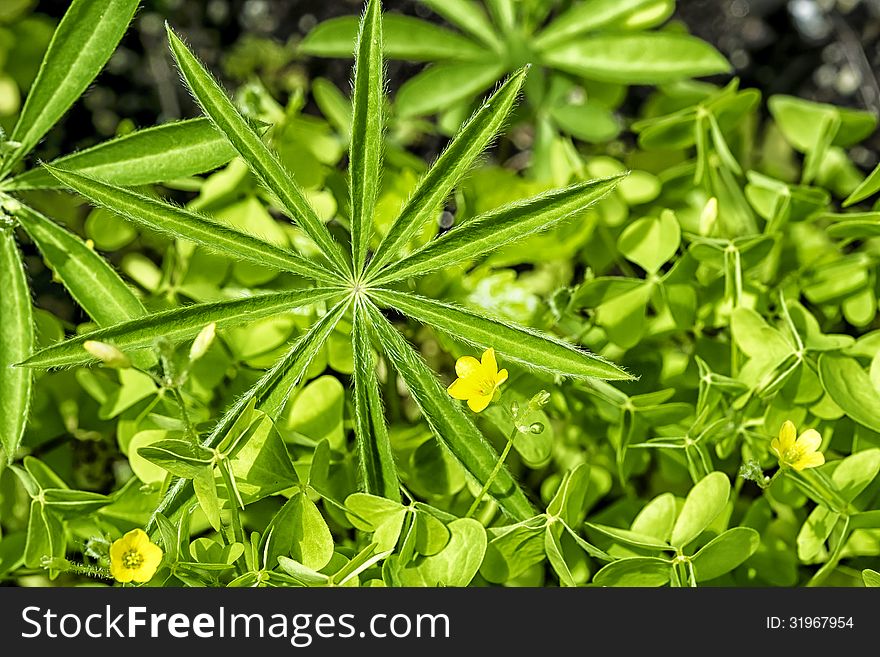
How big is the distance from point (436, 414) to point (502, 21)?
1.07 meters

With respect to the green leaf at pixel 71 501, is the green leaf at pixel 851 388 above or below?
above

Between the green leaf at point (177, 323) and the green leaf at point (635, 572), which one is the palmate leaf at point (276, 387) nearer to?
the green leaf at point (177, 323)

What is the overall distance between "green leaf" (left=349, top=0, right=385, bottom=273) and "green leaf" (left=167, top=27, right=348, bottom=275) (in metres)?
0.05

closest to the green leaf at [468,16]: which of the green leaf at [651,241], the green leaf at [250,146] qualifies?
the green leaf at [651,241]

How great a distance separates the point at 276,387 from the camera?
1.30 meters

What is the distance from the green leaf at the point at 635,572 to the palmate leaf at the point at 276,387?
0.58 m

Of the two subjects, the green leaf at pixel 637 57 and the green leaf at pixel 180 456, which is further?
the green leaf at pixel 637 57

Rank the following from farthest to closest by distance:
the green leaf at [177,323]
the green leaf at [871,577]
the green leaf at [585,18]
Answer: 1. the green leaf at [585,18]
2. the green leaf at [871,577]
3. the green leaf at [177,323]

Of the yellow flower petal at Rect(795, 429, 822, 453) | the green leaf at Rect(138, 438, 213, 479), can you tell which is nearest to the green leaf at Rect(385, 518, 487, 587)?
the green leaf at Rect(138, 438, 213, 479)

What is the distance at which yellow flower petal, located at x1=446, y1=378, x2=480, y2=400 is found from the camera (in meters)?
1.23

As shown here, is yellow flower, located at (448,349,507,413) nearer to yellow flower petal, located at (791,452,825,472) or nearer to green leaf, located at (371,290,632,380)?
green leaf, located at (371,290,632,380)

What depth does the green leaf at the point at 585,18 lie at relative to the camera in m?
1.88
